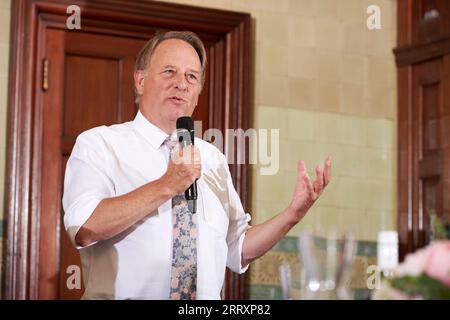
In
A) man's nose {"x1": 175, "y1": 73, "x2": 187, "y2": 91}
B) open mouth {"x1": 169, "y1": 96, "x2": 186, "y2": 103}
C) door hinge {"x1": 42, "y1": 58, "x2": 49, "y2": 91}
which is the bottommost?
open mouth {"x1": 169, "y1": 96, "x2": 186, "y2": 103}

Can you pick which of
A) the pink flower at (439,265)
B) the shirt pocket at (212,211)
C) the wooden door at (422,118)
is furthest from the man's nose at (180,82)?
the wooden door at (422,118)

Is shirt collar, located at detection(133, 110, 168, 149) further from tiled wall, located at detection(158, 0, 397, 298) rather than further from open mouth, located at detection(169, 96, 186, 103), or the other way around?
tiled wall, located at detection(158, 0, 397, 298)

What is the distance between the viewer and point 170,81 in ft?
7.54

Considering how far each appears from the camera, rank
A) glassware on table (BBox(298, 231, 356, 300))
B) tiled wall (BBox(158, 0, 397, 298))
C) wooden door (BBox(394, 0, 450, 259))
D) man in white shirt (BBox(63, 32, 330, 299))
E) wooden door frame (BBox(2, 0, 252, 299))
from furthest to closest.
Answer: wooden door (BBox(394, 0, 450, 259)) → tiled wall (BBox(158, 0, 397, 298)) → wooden door frame (BBox(2, 0, 252, 299)) → man in white shirt (BBox(63, 32, 330, 299)) → glassware on table (BBox(298, 231, 356, 300))

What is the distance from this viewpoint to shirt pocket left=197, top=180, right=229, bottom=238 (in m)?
2.21

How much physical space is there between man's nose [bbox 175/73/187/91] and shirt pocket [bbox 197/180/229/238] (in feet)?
0.74

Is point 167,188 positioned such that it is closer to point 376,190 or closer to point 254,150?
point 254,150

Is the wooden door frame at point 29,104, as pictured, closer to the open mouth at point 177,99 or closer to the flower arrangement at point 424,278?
the open mouth at point 177,99

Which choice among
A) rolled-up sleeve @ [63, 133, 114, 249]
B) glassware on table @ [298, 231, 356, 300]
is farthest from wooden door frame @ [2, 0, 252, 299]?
glassware on table @ [298, 231, 356, 300]

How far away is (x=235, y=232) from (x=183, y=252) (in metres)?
0.20

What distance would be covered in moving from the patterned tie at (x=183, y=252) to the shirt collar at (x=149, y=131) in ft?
0.48

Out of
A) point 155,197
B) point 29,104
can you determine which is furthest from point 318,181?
point 29,104
